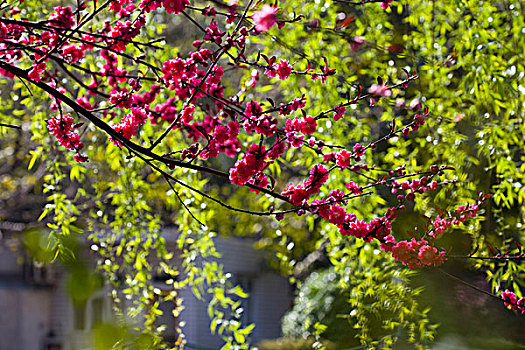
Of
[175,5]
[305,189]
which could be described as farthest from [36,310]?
[175,5]

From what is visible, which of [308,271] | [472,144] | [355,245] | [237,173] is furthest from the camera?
[308,271]

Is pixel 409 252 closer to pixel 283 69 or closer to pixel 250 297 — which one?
pixel 283 69

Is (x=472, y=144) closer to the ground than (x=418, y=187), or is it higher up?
higher up

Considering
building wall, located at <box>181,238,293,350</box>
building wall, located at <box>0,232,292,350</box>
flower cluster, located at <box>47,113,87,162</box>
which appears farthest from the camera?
building wall, located at <box>181,238,293,350</box>

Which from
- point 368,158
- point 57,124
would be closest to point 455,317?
point 57,124

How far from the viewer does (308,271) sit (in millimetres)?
7238

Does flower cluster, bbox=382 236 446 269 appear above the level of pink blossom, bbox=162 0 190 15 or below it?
below

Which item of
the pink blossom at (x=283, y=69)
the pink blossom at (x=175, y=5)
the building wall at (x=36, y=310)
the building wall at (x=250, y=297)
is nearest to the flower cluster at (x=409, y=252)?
the pink blossom at (x=283, y=69)

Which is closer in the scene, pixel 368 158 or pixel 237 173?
pixel 237 173

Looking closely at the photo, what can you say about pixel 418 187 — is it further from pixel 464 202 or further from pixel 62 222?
pixel 62 222

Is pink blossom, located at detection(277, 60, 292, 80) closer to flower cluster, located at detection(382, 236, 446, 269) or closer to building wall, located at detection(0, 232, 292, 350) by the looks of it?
flower cluster, located at detection(382, 236, 446, 269)

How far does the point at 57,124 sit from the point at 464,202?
156cm

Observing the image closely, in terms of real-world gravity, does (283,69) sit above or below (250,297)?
above

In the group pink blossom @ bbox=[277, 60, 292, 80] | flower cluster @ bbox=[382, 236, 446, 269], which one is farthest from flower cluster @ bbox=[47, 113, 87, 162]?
flower cluster @ bbox=[382, 236, 446, 269]
